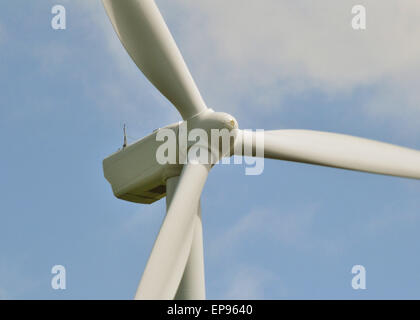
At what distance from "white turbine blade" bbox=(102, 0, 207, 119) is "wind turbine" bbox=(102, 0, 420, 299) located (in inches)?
0.5

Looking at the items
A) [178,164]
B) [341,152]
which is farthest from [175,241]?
[341,152]

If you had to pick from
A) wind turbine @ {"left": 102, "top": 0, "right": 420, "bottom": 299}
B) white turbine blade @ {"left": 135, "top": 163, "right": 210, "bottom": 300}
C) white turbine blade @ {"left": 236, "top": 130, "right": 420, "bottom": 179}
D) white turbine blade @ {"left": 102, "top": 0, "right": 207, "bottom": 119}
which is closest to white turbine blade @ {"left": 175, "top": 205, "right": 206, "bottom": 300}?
wind turbine @ {"left": 102, "top": 0, "right": 420, "bottom": 299}

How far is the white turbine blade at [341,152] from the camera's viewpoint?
11.4m

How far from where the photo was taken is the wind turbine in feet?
31.9

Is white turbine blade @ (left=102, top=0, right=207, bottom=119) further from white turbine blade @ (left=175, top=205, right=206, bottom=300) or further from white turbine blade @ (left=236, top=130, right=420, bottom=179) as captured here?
white turbine blade @ (left=175, top=205, right=206, bottom=300)

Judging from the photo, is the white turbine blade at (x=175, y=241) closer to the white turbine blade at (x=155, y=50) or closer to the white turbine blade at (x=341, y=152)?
the white turbine blade at (x=155, y=50)

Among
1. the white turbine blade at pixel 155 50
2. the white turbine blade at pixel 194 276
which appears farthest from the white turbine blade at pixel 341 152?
the white turbine blade at pixel 194 276

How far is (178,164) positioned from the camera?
10789 millimetres

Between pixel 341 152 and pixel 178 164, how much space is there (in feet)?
9.18

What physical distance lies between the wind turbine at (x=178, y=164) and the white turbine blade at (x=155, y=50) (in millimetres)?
14

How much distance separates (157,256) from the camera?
31.1 feet

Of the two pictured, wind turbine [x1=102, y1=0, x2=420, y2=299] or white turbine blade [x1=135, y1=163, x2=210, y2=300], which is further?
wind turbine [x1=102, y1=0, x2=420, y2=299]
